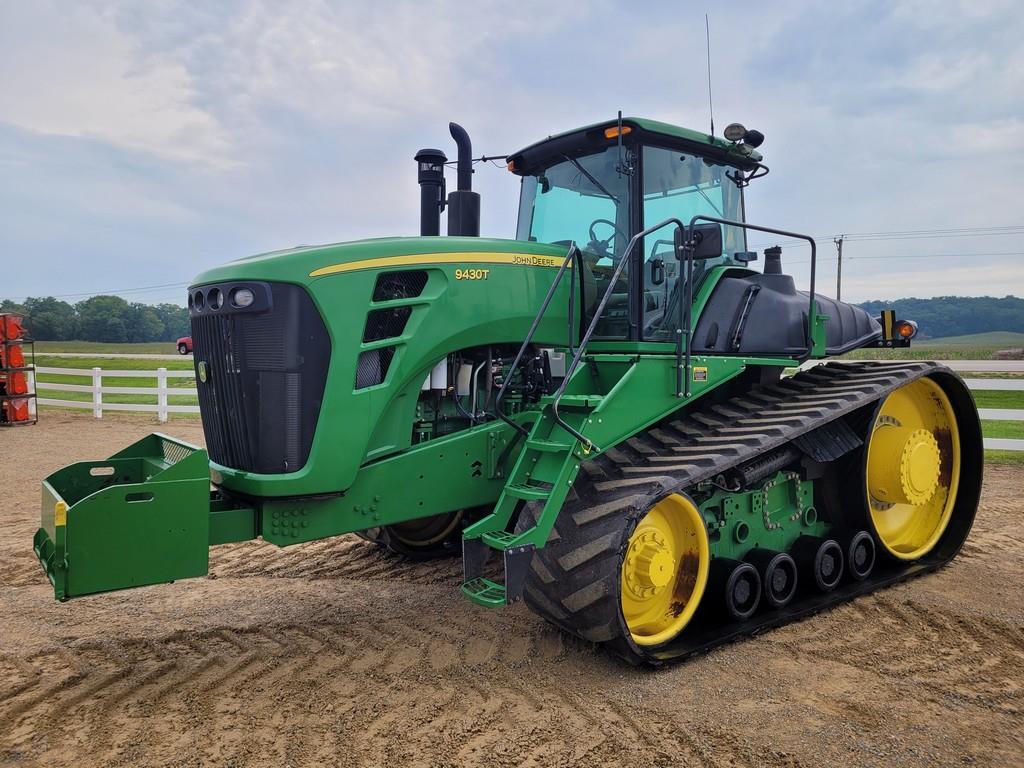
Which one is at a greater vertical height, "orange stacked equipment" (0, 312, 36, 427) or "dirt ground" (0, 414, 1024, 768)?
"orange stacked equipment" (0, 312, 36, 427)

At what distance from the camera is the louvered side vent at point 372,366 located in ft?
12.4

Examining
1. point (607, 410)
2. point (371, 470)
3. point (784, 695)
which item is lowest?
point (784, 695)

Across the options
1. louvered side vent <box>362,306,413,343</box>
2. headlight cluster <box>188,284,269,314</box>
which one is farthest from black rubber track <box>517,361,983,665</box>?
headlight cluster <box>188,284,269,314</box>

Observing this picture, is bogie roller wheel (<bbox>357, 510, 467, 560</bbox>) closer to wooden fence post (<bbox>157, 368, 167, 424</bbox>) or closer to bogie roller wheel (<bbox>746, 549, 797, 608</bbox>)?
bogie roller wheel (<bbox>746, 549, 797, 608</bbox>)

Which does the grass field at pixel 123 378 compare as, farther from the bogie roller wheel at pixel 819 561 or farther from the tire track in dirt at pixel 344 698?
the bogie roller wheel at pixel 819 561

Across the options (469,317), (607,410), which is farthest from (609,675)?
(469,317)

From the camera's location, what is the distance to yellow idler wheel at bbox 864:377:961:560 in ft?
17.2

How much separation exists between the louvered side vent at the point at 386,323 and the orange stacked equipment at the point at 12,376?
47.7 feet

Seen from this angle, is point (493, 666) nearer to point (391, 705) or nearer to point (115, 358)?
point (391, 705)

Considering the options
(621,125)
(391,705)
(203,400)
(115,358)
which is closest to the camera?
(391,705)

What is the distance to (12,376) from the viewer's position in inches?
599

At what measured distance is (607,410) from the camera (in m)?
3.92

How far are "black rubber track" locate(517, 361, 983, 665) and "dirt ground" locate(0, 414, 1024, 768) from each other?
16 centimetres

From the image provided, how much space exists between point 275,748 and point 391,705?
1.78 ft
